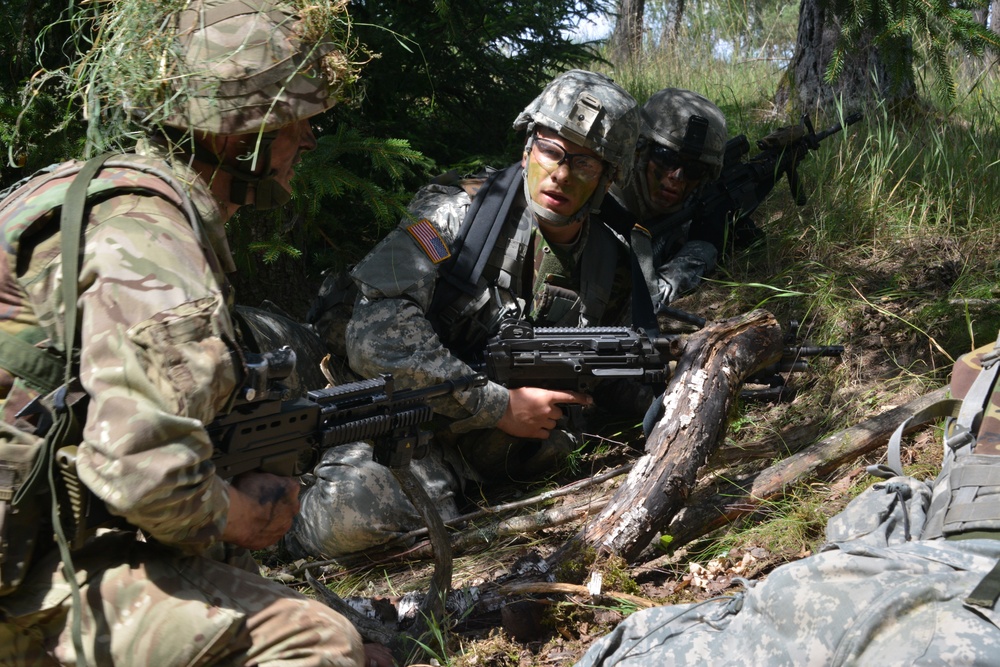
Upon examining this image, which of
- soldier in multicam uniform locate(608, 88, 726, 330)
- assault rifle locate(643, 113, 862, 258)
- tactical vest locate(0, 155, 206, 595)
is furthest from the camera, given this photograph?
assault rifle locate(643, 113, 862, 258)

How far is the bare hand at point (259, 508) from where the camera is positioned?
2609 mm

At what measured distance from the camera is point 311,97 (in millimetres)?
2809

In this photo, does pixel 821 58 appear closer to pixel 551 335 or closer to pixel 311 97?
pixel 551 335

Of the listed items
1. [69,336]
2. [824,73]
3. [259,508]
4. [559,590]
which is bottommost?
[559,590]

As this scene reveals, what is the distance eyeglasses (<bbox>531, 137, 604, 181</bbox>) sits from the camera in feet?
14.2

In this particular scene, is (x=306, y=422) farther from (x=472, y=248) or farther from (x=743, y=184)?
(x=743, y=184)

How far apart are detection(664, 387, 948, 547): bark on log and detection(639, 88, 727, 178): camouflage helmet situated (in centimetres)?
216

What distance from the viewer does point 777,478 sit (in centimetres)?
401

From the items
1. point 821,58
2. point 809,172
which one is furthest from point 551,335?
point 821,58

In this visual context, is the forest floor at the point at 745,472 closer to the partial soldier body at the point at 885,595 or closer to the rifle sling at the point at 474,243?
the partial soldier body at the point at 885,595

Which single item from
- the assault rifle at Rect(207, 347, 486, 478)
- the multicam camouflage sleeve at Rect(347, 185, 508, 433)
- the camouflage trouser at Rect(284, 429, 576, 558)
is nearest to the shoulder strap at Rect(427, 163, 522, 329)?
the multicam camouflage sleeve at Rect(347, 185, 508, 433)

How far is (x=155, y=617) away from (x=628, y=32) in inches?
360

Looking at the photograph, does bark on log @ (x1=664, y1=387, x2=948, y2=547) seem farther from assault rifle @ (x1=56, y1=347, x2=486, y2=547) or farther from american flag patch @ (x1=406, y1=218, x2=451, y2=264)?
american flag patch @ (x1=406, y1=218, x2=451, y2=264)

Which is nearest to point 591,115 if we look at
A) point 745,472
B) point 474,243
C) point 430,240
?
point 474,243
